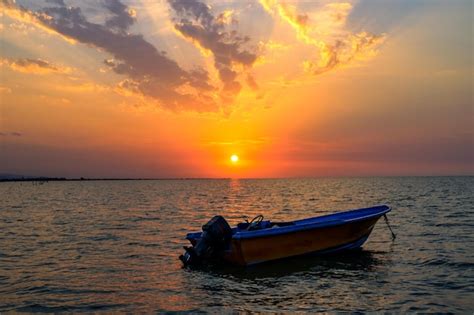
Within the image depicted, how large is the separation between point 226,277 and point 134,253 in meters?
5.76

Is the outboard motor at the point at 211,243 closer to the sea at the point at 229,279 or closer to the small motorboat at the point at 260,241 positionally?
the small motorboat at the point at 260,241

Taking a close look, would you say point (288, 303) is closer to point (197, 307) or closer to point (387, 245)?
point (197, 307)

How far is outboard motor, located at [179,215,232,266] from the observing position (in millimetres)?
13164

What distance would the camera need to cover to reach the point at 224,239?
43.8ft

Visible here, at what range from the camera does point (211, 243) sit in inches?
519

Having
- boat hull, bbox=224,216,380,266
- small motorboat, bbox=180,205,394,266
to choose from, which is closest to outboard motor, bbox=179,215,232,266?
small motorboat, bbox=180,205,394,266

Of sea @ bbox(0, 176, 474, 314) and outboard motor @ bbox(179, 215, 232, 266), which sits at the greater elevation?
outboard motor @ bbox(179, 215, 232, 266)

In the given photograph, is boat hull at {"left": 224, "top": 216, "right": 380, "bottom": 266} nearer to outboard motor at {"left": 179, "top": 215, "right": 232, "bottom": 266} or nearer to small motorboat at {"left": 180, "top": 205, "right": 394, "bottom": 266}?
small motorboat at {"left": 180, "top": 205, "right": 394, "bottom": 266}

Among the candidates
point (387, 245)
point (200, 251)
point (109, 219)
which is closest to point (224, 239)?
point (200, 251)

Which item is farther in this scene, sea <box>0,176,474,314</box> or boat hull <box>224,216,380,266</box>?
boat hull <box>224,216,380,266</box>

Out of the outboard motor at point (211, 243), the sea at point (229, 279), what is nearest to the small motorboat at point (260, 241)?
the outboard motor at point (211, 243)

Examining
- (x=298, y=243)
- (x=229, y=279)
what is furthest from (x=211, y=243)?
(x=298, y=243)

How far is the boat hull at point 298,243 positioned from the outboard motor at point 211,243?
14.5 inches

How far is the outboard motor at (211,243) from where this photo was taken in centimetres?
1316
